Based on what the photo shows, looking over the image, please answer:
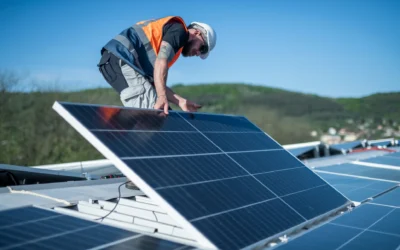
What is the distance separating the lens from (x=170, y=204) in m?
3.33

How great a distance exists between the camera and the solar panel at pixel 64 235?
11.0ft

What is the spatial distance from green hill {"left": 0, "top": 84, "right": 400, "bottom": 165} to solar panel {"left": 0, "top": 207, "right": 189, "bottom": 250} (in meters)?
15.7

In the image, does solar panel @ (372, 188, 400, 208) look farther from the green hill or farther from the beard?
the green hill

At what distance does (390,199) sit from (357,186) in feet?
3.17

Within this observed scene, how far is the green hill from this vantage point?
19.1 m

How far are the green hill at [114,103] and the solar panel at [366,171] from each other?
11068 millimetres

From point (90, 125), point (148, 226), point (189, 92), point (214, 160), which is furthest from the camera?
point (189, 92)

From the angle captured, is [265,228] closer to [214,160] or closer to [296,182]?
[214,160]

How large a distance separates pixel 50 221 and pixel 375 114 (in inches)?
1039

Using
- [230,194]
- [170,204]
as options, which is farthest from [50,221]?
[230,194]

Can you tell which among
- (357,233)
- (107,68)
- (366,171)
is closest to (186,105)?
(107,68)

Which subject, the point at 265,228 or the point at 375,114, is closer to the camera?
the point at 265,228

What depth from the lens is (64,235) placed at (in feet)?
11.8

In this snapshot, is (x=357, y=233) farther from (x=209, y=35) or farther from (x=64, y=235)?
(x=209, y=35)
